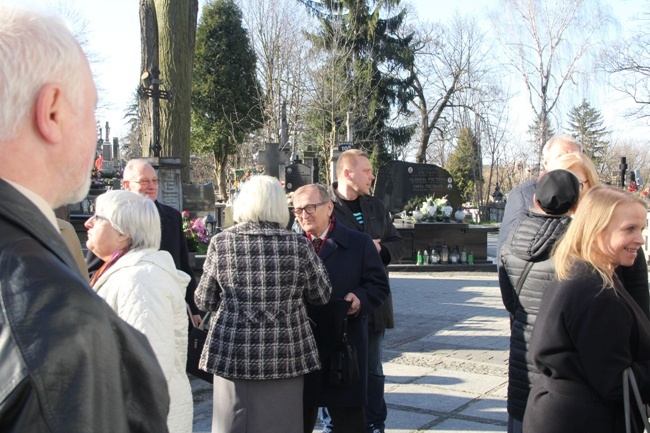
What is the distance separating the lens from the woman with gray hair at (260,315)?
3.55m

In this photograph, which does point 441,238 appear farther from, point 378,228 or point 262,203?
point 262,203

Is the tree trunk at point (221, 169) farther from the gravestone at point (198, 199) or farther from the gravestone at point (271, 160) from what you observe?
the gravestone at point (198, 199)

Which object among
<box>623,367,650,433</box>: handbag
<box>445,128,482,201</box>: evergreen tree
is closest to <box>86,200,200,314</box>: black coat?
<box>623,367,650,433</box>: handbag

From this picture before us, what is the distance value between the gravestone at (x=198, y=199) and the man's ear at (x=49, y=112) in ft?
48.0

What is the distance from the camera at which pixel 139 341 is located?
1202 mm

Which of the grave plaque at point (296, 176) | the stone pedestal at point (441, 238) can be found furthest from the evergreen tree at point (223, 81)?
the stone pedestal at point (441, 238)

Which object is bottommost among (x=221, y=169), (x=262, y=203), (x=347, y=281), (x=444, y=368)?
(x=444, y=368)

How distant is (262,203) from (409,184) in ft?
51.8

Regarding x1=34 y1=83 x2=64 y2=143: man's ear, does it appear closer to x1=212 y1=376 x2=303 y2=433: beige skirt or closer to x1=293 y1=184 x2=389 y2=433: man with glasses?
x1=212 y1=376 x2=303 y2=433: beige skirt

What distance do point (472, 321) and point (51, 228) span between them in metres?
8.86

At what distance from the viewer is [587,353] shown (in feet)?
8.91

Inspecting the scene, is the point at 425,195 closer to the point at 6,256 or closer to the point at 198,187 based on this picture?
the point at 198,187

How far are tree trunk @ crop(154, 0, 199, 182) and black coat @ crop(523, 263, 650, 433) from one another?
11836mm

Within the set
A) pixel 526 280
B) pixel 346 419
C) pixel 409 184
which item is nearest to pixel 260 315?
pixel 346 419
